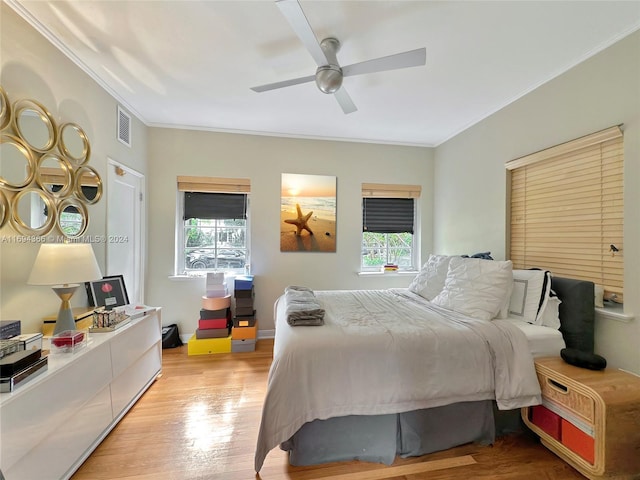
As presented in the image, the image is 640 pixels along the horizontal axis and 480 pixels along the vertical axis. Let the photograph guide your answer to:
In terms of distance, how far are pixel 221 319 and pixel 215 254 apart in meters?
0.86

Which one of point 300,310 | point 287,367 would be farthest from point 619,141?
point 287,367

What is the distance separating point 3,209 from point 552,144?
3747 mm

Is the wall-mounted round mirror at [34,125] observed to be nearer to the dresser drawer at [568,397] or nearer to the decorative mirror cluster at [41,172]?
the decorative mirror cluster at [41,172]

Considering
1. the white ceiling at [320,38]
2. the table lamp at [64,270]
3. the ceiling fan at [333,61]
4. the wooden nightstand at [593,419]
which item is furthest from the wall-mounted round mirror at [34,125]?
the wooden nightstand at [593,419]

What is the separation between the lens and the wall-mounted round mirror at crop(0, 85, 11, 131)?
4.51 feet

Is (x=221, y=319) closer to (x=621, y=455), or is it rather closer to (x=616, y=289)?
(x=621, y=455)

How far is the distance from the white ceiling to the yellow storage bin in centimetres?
251

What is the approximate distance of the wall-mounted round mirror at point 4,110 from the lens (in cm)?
138

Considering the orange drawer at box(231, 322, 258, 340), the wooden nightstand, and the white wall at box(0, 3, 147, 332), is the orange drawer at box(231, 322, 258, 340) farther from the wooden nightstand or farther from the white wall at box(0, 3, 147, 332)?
the wooden nightstand

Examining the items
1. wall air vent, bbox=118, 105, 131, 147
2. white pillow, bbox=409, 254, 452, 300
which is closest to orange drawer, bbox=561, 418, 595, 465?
white pillow, bbox=409, 254, 452, 300

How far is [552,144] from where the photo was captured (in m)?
2.04

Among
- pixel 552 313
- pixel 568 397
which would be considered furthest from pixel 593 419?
pixel 552 313

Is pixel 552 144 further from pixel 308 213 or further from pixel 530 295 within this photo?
pixel 308 213

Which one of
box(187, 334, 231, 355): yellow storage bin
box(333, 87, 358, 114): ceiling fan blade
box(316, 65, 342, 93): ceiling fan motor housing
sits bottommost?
box(187, 334, 231, 355): yellow storage bin
